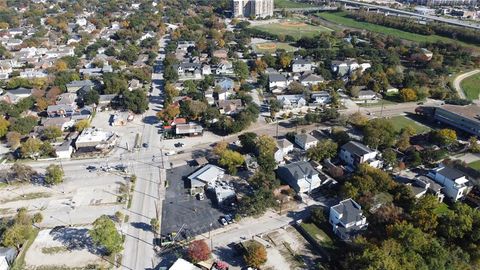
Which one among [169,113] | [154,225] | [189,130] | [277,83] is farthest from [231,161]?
[277,83]

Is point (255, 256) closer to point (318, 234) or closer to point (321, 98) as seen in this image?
point (318, 234)

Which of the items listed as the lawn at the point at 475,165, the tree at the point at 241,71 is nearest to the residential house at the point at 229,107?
the tree at the point at 241,71

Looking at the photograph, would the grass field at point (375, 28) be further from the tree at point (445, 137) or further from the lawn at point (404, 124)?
the tree at point (445, 137)

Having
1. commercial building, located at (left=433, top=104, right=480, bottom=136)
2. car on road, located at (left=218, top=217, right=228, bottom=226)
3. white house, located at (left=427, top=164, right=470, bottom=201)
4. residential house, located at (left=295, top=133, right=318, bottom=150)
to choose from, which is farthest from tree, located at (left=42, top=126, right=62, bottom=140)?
commercial building, located at (left=433, top=104, right=480, bottom=136)

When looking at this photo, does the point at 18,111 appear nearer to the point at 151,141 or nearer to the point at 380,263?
the point at 151,141

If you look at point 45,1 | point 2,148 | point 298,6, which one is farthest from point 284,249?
point 45,1
